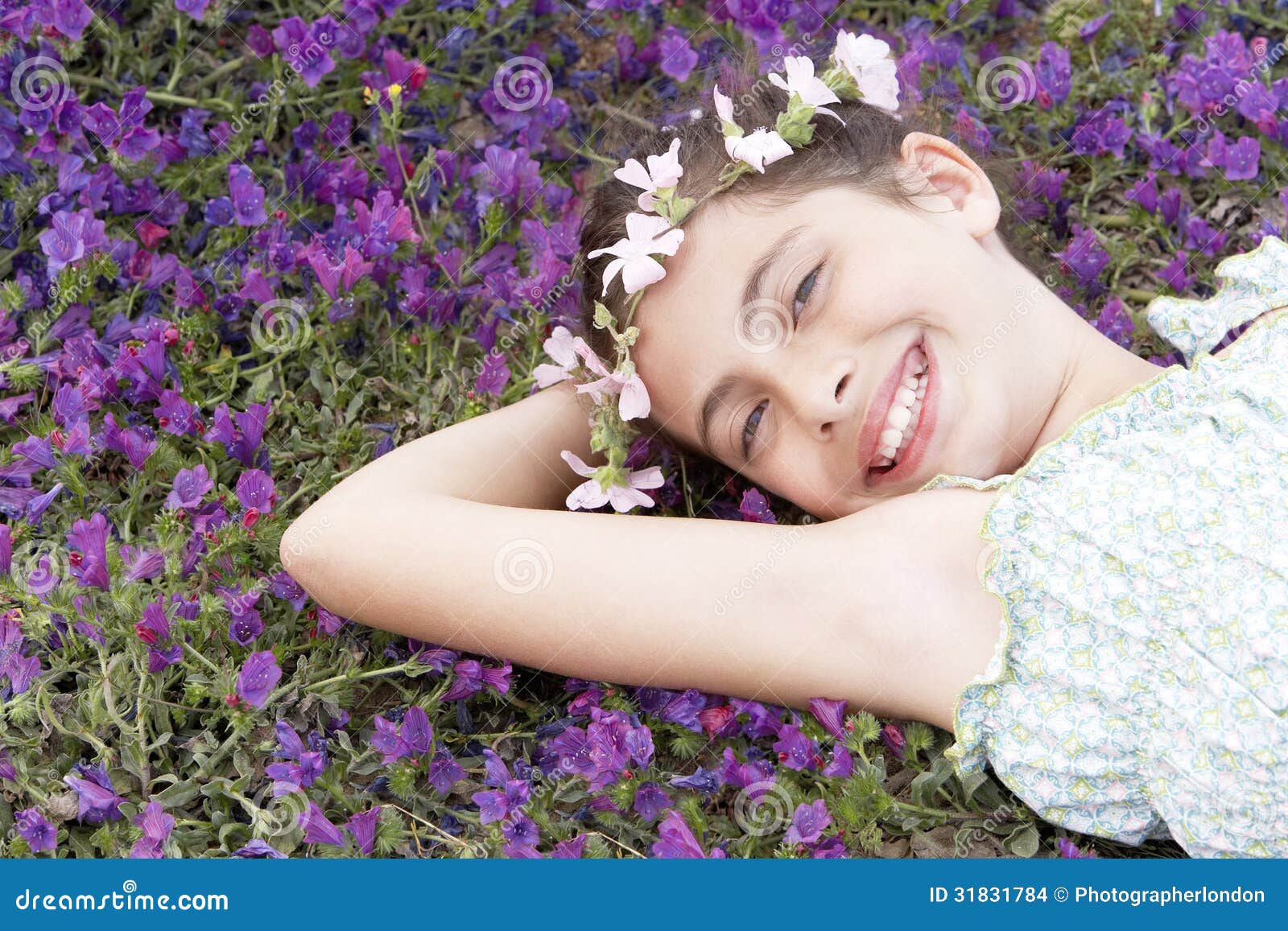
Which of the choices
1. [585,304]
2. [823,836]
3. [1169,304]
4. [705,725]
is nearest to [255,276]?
[585,304]

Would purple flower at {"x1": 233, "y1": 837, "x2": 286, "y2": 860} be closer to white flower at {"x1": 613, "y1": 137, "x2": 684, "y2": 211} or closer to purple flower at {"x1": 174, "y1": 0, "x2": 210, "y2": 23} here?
white flower at {"x1": 613, "y1": 137, "x2": 684, "y2": 211}

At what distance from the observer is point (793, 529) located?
2.85m

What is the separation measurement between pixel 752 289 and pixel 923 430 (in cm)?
47

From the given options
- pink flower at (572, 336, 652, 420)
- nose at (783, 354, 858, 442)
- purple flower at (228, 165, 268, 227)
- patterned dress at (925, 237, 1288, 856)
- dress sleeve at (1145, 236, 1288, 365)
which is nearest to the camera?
patterned dress at (925, 237, 1288, 856)

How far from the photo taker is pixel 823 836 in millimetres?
2811

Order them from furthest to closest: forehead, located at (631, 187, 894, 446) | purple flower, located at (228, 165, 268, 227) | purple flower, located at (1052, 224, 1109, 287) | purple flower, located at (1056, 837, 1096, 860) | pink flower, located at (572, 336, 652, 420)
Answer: purple flower, located at (1052, 224, 1109, 287)
purple flower, located at (228, 165, 268, 227)
pink flower, located at (572, 336, 652, 420)
forehead, located at (631, 187, 894, 446)
purple flower, located at (1056, 837, 1096, 860)

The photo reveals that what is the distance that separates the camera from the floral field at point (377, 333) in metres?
2.89

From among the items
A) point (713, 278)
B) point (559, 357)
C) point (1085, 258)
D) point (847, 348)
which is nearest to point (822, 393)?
point (847, 348)

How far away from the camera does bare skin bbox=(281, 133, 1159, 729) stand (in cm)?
279

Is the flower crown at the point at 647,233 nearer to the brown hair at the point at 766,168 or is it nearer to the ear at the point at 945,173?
the brown hair at the point at 766,168

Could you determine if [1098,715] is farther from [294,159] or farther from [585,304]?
[294,159]

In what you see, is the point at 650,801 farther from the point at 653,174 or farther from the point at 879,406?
the point at 653,174

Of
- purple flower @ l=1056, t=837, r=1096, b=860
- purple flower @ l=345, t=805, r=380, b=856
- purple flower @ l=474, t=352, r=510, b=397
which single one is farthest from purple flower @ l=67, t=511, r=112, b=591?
purple flower @ l=1056, t=837, r=1096, b=860

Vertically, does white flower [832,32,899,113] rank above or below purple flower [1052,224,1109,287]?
above
